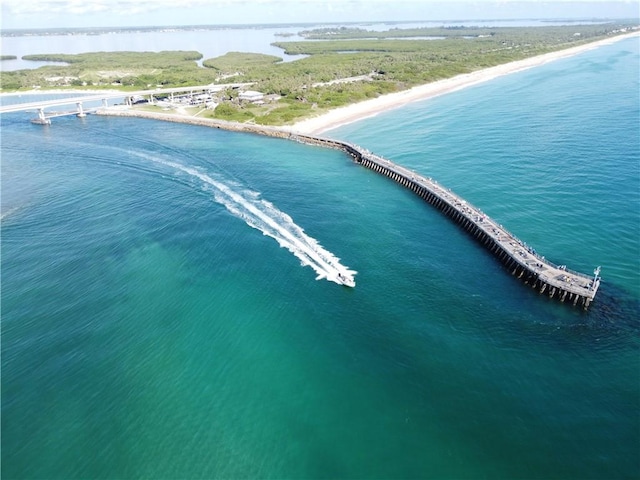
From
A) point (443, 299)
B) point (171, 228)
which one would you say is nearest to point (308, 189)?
point (171, 228)

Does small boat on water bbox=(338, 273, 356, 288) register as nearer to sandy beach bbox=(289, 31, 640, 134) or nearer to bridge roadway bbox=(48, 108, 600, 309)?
bridge roadway bbox=(48, 108, 600, 309)

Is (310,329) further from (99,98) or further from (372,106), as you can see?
(99,98)

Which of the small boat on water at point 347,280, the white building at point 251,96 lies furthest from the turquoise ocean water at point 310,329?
the white building at point 251,96

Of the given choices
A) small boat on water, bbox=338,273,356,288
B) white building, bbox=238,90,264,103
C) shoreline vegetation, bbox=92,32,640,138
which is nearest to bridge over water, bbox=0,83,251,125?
shoreline vegetation, bbox=92,32,640,138

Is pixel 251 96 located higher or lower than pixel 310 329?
higher

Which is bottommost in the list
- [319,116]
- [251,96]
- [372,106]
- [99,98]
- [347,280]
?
[347,280]

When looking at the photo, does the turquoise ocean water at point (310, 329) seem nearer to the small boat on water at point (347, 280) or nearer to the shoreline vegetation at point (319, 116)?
the small boat on water at point (347, 280)

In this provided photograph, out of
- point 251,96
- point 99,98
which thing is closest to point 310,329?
point 251,96
